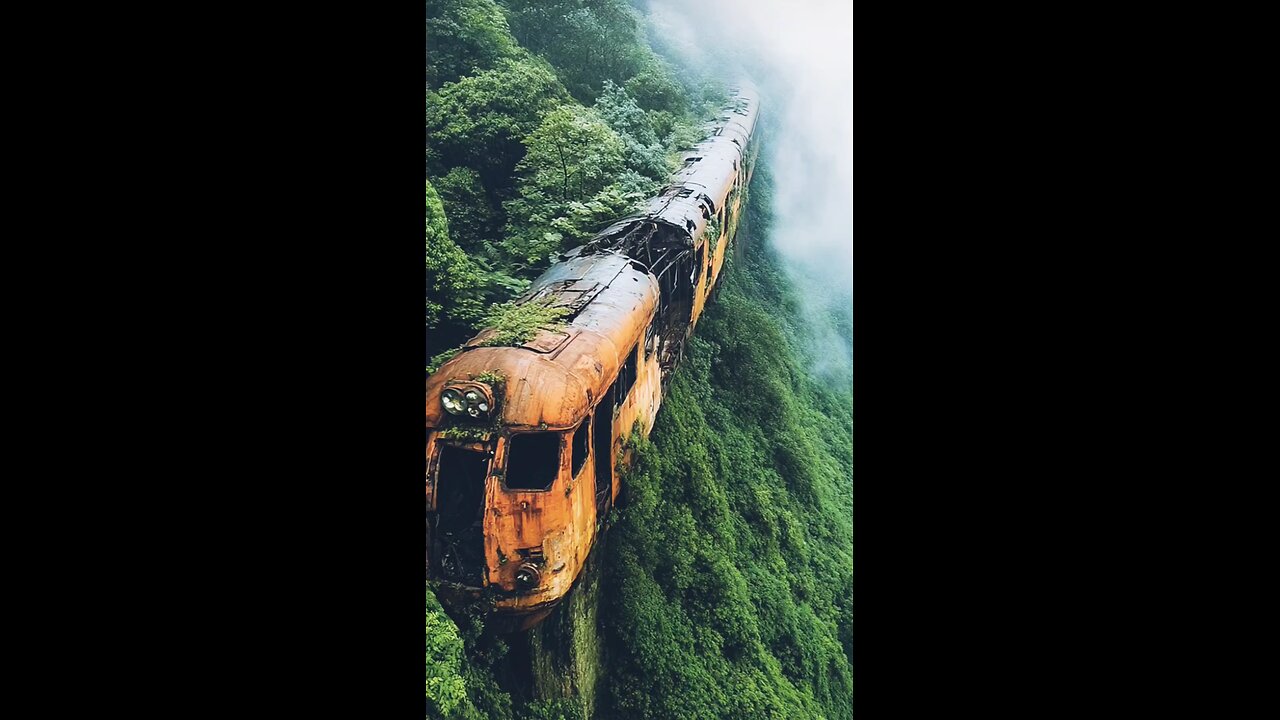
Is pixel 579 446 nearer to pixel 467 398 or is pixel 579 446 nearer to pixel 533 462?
pixel 533 462

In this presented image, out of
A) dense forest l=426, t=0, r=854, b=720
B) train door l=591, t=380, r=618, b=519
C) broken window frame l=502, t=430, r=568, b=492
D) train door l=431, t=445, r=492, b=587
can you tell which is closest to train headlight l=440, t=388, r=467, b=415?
train door l=431, t=445, r=492, b=587

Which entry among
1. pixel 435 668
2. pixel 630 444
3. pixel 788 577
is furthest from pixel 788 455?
pixel 435 668

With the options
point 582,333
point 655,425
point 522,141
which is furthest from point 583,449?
point 522,141

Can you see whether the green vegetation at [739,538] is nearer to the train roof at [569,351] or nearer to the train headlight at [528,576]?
the train headlight at [528,576]

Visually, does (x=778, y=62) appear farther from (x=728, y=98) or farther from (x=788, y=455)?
(x=788, y=455)

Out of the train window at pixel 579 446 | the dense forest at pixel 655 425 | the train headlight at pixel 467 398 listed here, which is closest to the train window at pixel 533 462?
the train window at pixel 579 446

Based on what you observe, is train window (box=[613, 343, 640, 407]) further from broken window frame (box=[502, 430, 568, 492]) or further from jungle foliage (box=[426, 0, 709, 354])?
jungle foliage (box=[426, 0, 709, 354])
